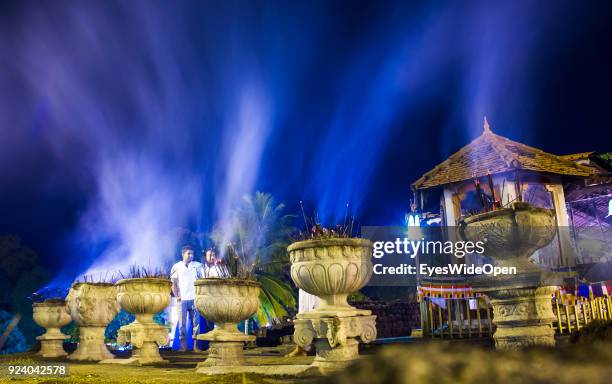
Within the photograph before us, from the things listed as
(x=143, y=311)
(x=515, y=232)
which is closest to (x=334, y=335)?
(x=515, y=232)

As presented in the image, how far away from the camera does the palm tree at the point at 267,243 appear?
25.0m

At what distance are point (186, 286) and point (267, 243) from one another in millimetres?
15686

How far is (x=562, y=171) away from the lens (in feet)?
43.8

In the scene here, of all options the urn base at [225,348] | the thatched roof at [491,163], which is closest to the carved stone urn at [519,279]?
the urn base at [225,348]

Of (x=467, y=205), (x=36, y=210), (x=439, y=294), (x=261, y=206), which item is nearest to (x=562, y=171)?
(x=467, y=205)

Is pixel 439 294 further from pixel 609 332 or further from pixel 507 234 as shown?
pixel 609 332

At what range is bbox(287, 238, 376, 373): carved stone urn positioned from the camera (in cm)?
545

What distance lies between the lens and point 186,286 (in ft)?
36.8

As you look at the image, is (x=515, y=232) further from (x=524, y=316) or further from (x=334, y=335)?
(x=334, y=335)

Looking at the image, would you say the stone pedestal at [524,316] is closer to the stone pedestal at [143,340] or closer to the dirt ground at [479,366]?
the dirt ground at [479,366]

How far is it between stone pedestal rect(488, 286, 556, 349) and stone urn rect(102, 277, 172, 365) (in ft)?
18.6

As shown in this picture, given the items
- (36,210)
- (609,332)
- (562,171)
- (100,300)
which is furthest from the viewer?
(36,210)

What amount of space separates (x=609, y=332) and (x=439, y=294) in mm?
8066

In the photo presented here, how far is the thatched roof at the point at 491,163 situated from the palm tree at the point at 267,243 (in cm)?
1136
